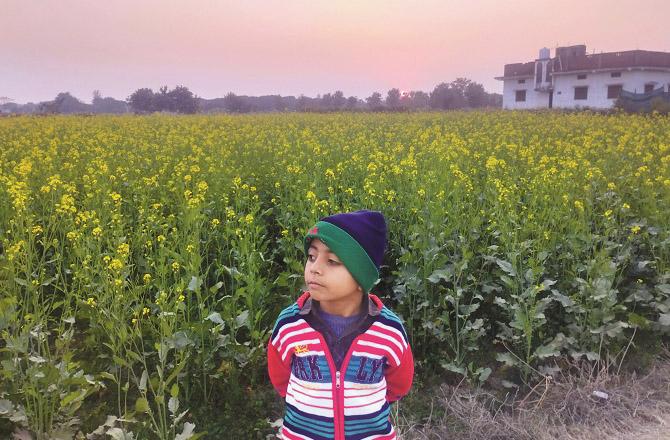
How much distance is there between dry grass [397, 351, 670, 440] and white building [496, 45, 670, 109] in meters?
37.5

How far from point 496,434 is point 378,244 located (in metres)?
1.96

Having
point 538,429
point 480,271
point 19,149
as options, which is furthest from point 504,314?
point 19,149

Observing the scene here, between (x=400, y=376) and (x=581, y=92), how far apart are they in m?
48.4

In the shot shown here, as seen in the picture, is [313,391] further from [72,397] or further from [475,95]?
[475,95]

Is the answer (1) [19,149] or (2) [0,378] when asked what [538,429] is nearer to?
(2) [0,378]

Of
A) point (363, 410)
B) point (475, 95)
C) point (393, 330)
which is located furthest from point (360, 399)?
point (475, 95)

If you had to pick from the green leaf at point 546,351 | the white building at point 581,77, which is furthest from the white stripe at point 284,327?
the white building at point 581,77

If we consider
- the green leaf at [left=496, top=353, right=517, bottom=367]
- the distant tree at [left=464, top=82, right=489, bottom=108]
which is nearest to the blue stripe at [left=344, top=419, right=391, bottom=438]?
the green leaf at [left=496, top=353, right=517, bottom=367]

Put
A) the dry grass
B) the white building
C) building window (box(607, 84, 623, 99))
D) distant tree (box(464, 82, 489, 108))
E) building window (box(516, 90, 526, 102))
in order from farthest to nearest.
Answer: distant tree (box(464, 82, 489, 108)) → building window (box(516, 90, 526, 102)) → building window (box(607, 84, 623, 99)) → the white building → the dry grass

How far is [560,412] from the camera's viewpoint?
3701 millimetres

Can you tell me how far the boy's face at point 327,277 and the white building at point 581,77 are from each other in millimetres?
39834

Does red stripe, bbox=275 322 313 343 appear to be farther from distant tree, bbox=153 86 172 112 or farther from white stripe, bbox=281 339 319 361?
distant tree, bbox=153 86 172 112

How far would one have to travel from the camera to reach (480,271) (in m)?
4.60

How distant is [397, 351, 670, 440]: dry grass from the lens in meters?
3.47
